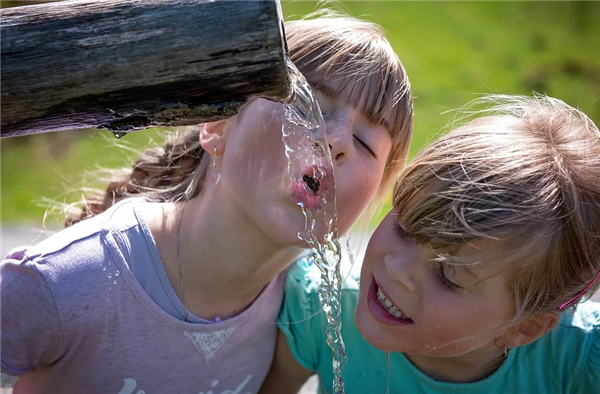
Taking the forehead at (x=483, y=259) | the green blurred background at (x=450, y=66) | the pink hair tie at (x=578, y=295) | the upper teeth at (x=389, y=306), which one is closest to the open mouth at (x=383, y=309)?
the upper teeth at (x=389, y=306)

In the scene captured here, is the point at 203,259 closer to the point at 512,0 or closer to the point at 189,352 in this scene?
the point at 189,352

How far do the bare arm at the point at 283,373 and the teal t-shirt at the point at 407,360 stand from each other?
0.24ft

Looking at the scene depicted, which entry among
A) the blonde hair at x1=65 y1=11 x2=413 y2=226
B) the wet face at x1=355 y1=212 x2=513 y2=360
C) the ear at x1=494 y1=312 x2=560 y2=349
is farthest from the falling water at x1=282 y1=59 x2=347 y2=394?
the ear at x1=494 y1=312 x2=560 y2=349

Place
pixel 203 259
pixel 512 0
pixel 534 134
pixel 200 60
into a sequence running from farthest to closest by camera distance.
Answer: pixel 512 0 → pixel 203 259 → pixel 534 134 → pixel 200 60

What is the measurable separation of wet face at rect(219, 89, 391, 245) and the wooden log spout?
58cm

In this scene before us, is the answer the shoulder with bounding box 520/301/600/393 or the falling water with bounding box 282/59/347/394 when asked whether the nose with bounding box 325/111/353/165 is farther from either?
the shoulder with bounding box 520/301/600/393

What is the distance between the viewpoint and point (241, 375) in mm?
2564

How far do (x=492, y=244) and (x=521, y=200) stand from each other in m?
0.15

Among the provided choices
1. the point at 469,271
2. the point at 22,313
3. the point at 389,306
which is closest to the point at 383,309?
the point at 389,306

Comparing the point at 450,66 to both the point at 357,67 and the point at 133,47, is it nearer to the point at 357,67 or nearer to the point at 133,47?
the point at 357,67

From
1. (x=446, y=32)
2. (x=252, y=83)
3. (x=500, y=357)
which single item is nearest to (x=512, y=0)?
(x=446, y=32)

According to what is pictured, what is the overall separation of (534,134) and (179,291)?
125 centimetres

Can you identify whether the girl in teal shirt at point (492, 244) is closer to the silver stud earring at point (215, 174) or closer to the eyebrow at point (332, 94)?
the eyebrow at point (332, 94)

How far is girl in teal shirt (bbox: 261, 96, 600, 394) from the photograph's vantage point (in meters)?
2.00
